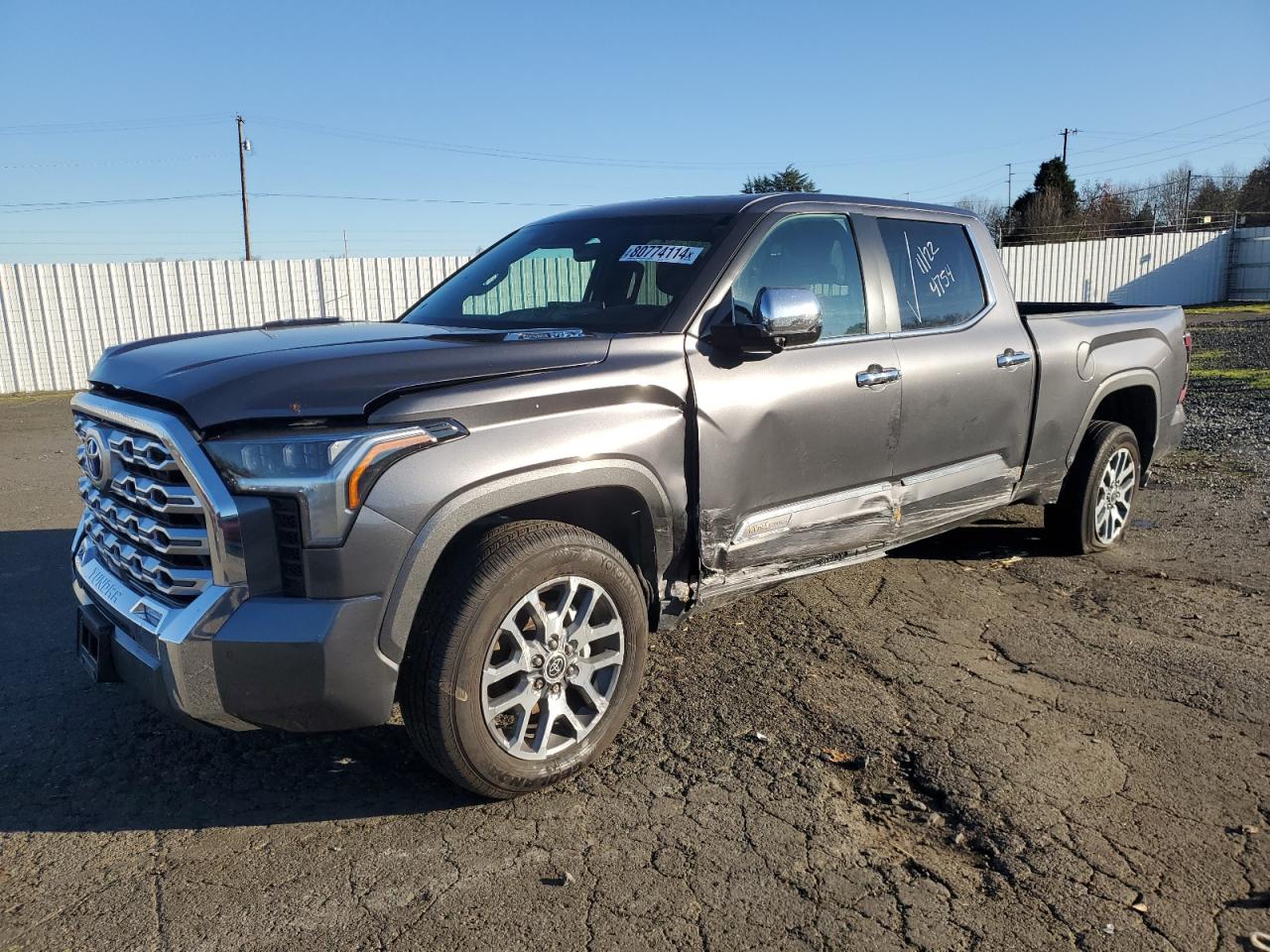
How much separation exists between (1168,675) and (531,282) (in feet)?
10.9

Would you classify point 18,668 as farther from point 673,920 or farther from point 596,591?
point 673,920

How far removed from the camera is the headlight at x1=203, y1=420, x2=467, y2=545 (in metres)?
2.65

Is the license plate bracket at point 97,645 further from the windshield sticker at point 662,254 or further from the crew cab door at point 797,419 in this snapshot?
the windshield sticker at point 662,254

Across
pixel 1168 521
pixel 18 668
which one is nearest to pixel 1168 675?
pixel 1168 521

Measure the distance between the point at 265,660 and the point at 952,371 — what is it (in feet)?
10.9

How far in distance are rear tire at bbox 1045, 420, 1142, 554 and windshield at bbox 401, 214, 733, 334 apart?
2.92 metres

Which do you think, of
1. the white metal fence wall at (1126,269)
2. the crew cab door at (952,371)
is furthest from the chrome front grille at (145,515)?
the white metal fence wall at (1126,269)

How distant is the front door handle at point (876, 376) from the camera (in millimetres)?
4094

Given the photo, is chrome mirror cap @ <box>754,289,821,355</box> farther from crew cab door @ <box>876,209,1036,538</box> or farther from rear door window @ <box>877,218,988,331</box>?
rear door window @ <box>877,218,988,331</box>

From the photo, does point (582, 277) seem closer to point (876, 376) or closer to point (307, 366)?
point (876, 376)

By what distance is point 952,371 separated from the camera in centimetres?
455

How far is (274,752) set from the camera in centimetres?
351

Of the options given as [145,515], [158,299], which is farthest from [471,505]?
[158,299]

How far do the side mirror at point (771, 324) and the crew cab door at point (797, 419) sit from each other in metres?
0.07
